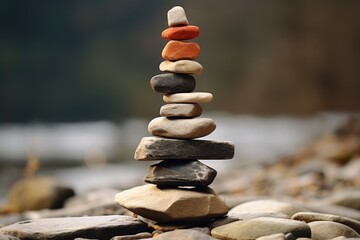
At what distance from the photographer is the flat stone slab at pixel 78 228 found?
5.59 m

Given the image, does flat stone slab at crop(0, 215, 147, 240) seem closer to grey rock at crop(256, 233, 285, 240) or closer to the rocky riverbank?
the rocky riverbank

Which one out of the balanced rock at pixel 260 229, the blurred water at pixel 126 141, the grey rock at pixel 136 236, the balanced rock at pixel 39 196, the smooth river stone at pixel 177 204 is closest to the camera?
the balanced rock at pixel 260 229

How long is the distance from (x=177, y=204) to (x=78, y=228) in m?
0.82

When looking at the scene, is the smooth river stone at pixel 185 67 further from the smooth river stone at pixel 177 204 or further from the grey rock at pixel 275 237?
the grey rock at pixel 275 237

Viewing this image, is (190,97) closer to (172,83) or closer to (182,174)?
(172,83)

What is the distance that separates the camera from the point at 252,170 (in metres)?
17.9

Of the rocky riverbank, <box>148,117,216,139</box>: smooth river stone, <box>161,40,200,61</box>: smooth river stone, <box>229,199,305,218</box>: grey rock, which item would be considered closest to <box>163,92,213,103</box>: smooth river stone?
<box>148,117,216,139</box>: smooth river stone

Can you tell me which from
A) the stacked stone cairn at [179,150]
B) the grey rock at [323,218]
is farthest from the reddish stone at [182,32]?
the grey rock at [323,218]

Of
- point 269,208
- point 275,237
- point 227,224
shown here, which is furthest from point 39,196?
point 275,237

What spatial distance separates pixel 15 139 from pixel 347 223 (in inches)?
2014

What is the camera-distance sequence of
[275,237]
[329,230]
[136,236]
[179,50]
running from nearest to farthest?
[275,237], [136,236], [329,230], [179,50]

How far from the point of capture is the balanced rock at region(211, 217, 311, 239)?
5.40 m

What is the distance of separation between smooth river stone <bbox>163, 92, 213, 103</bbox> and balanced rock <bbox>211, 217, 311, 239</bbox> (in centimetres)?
107

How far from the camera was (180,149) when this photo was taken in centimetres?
585
